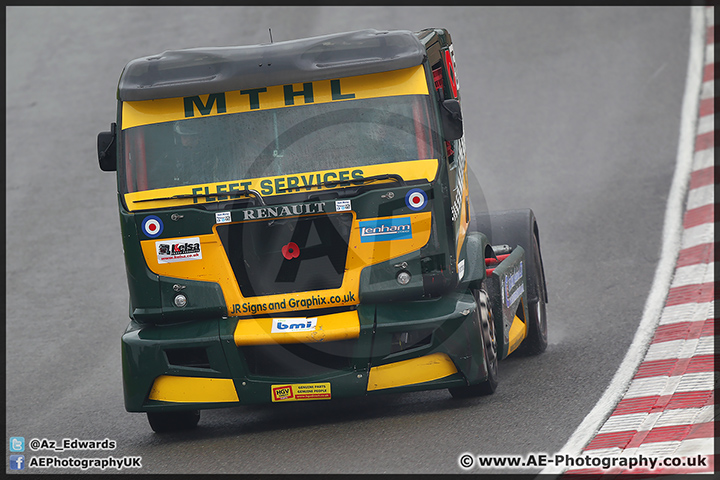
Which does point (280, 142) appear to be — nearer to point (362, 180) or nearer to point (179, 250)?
point (362, 180)

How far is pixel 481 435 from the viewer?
6.55 metres

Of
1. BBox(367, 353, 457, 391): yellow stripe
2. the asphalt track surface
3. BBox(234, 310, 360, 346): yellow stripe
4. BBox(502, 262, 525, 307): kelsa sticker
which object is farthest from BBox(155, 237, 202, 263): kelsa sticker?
BBox(502, 262, 525, 307): kelsa sticker

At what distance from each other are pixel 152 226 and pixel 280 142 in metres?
1.09

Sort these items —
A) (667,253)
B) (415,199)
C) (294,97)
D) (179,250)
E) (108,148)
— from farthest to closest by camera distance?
(667,253) → (108,148) → (294,97) → (179,250) → (415,199)

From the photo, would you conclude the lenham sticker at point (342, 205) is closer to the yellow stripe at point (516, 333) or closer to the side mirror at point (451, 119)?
the side mirror at point (451, 119)

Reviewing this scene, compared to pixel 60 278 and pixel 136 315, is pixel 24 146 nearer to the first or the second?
pixel 60 278

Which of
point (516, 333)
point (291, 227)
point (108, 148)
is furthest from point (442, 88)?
point (108, 148)

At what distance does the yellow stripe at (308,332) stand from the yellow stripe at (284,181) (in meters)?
0.91

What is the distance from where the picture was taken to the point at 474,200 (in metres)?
9.04

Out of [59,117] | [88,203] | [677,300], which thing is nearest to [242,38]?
[59,117]

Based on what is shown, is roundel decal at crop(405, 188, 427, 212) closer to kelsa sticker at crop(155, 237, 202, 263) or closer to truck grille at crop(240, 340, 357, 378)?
truck grille at crop(240, 340, 357, 378)

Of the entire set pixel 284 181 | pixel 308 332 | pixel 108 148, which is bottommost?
pixel 308 332

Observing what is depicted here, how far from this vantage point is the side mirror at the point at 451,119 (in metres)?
7.19

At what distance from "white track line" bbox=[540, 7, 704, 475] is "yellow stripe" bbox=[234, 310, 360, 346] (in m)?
1.66
